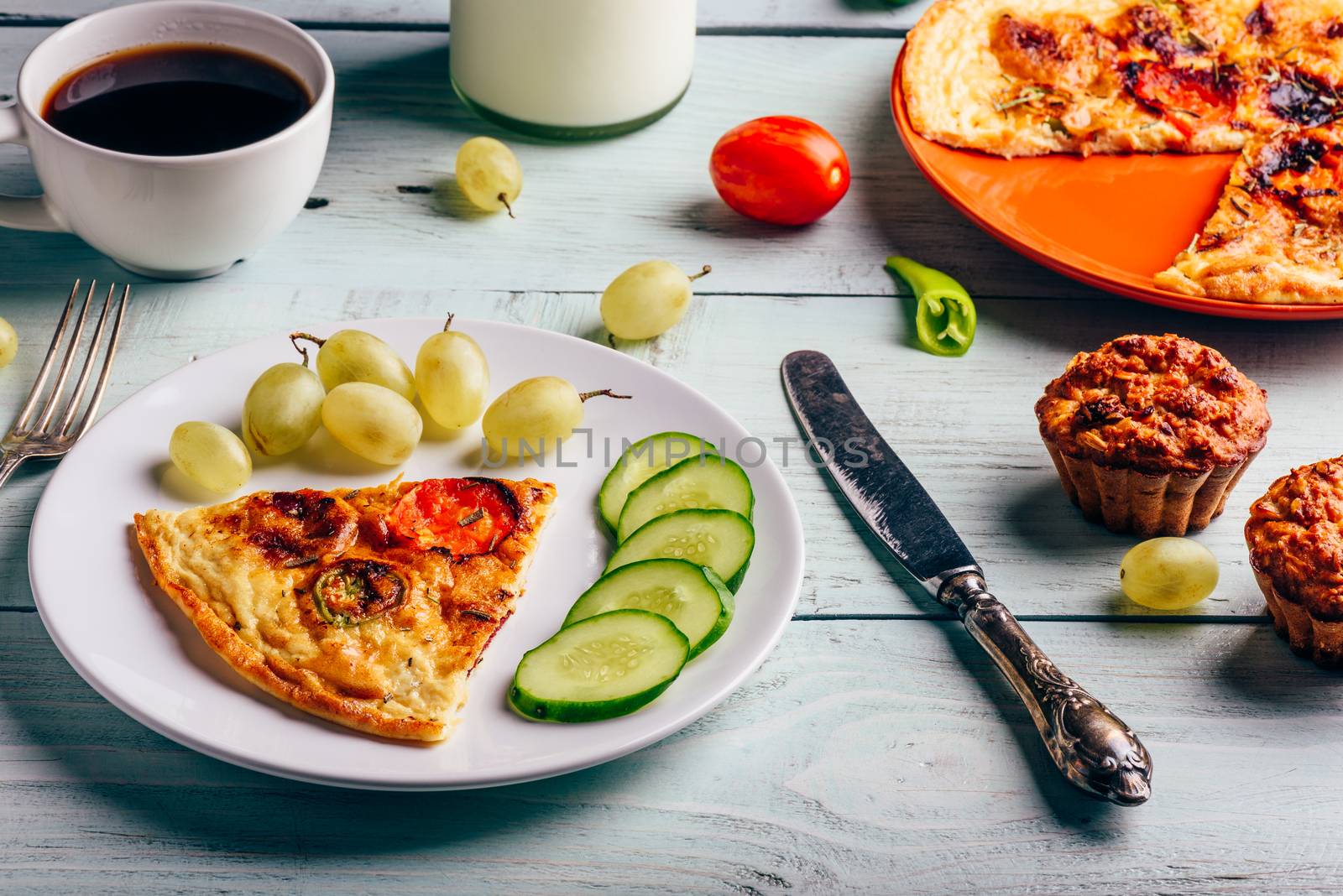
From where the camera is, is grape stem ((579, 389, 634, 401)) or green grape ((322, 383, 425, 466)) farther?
grape stem ((579, 389, 634, 401))

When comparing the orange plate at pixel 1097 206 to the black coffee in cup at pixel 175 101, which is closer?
the black coffee in cup at pixel 175 101

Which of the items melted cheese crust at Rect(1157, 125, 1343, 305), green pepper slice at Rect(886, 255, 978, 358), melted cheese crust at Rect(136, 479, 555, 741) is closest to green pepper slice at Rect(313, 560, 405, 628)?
melted cheese crust at Rect(136, 479, 555, 741)

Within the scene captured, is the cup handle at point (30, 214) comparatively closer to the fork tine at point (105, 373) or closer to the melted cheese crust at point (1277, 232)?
the fork tine at point (105, 373)

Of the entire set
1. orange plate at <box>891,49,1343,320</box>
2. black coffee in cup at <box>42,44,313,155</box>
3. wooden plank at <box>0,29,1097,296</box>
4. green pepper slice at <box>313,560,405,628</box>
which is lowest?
wooden plank at <box>0,29,1097,296</box>

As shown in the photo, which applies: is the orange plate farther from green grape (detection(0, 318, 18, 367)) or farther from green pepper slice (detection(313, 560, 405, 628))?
green grape (detection(0, 318, 18, 367))

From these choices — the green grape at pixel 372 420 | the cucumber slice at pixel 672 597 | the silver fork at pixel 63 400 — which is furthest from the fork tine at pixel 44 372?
the cucumber slice at pixel 672 597

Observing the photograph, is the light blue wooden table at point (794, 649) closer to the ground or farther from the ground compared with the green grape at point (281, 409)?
closer to the ground
